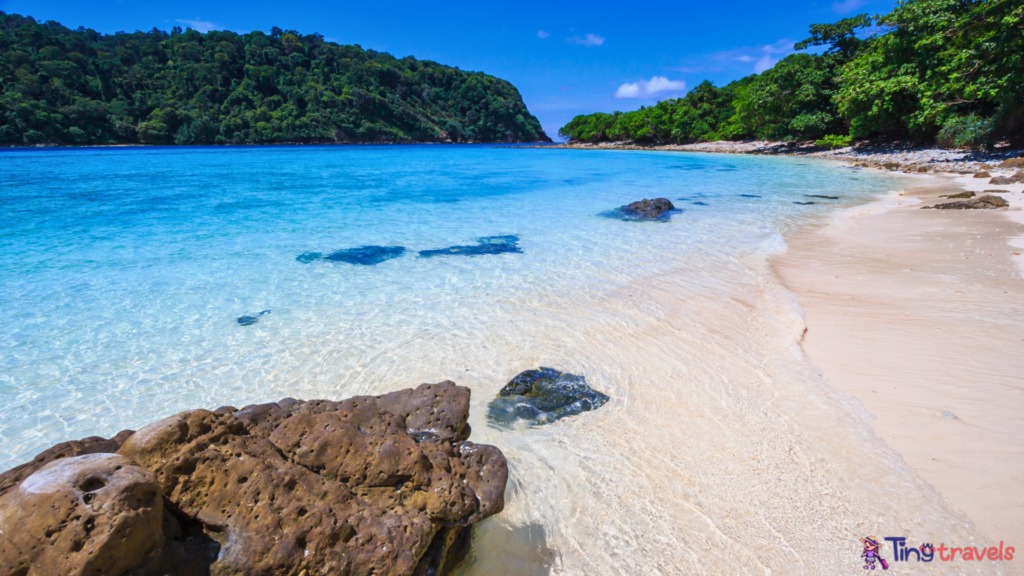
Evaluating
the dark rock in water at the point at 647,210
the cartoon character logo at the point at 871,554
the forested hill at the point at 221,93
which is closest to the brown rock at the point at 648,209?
the dark rock in water at the point at 647,210

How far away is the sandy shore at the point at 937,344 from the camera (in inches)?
118

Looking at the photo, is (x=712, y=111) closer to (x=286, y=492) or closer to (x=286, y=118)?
(x=286, y=492)

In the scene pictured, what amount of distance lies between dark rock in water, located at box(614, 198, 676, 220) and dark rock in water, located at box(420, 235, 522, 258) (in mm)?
4575

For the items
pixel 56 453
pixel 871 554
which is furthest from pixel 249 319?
pixel 871 554

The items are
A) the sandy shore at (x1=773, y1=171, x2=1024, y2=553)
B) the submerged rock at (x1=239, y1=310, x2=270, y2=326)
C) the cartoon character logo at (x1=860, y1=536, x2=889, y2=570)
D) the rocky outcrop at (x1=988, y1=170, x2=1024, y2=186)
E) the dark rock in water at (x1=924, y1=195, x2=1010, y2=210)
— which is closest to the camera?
the cartoon character logo at (x1=860, y1=536, x2=889, y2=570)

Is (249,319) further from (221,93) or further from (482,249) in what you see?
(221,93)

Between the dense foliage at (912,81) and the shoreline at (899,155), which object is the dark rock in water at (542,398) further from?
the dense foliage at (912,81)

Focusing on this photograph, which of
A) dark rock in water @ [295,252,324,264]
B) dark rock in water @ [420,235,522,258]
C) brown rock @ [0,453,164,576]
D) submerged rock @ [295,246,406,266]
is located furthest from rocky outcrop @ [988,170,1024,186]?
brown rock @ [0,453,164,576]

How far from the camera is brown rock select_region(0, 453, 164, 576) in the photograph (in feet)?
4.85

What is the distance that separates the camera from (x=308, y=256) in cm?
913

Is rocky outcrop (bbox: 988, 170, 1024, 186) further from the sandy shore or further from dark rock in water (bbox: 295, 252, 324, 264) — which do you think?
dark rock in water (bbox: 295, 252, 324, 264)

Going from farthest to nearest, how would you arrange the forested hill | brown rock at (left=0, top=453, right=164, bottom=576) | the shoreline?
1. the forested hill
2. the shoreline
3. brown rock at (left=0, top=453, right=164, bottom=576)

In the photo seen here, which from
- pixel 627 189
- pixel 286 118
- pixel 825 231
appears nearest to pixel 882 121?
pixel 627 189

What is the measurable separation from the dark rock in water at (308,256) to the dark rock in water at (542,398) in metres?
6.24
